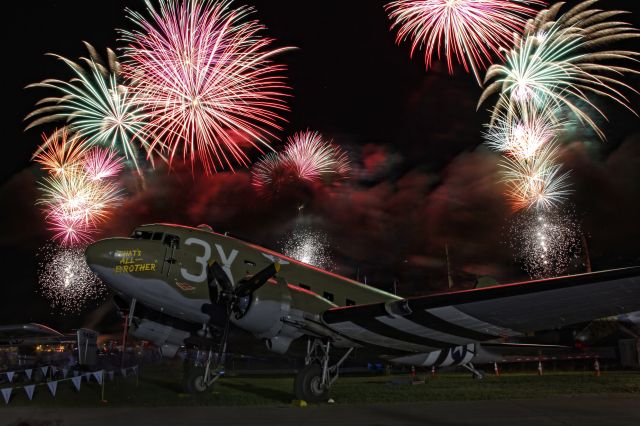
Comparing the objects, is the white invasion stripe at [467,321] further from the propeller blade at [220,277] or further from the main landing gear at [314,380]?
the propeller blade at [220,277]

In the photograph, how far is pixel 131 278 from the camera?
557 inches

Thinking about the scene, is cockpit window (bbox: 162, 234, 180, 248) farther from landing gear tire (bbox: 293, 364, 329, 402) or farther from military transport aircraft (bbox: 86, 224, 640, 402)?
landing gear tire (bbox: 293, 364, 329, 402)

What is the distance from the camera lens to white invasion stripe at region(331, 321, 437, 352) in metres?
13.9

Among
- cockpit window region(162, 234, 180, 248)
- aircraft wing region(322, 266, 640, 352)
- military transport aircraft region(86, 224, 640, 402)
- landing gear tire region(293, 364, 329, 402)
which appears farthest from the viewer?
cockpit window region(162, 234, 180, 248)

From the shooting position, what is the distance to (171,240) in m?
15.0

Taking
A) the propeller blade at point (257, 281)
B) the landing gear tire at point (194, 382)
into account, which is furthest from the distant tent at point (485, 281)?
the landing gear tire at point (194, 382)

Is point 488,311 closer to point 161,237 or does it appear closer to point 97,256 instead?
point 161,237

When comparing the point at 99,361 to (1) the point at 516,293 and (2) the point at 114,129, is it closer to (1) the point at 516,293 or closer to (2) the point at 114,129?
(2) the point at 114,129

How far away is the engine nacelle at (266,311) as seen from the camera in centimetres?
1361

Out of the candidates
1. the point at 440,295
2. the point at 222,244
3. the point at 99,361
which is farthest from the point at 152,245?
the point at 99,361

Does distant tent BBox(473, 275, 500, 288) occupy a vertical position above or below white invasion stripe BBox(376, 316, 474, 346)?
above

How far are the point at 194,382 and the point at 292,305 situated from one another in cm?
586

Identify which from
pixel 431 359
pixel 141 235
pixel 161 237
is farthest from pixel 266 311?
pixel 431 359

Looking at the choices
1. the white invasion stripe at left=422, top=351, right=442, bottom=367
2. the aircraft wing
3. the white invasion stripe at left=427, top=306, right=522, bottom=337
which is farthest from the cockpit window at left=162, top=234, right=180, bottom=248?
the white invasion stripe at left=422, top=351, right=442, bottom=367
